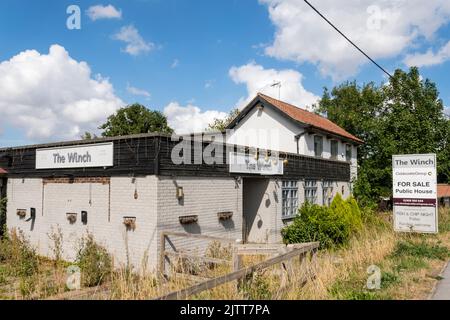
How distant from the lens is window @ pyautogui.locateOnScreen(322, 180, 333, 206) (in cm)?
1953

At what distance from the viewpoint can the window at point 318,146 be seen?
888 inches

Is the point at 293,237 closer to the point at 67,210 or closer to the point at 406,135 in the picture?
the point at 67,210

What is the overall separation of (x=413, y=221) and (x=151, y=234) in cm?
979

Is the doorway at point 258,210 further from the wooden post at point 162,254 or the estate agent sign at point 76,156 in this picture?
the estate agent sign at point 76,156

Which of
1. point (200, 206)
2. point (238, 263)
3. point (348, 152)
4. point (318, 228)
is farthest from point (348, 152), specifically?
point (238, 263)

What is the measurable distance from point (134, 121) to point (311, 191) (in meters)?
31.4

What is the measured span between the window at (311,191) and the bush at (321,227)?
2016 mm

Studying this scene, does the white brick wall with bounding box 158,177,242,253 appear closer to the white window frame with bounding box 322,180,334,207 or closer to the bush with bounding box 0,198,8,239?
the bush with bounding box 0,198,8,239

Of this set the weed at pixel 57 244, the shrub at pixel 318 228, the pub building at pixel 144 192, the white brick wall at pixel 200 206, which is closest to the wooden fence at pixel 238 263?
the white brick wall at pixel 200 206

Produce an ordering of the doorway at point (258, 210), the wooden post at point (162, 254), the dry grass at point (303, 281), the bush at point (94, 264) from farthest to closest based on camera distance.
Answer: the doorway at point (258, 210)
the wooden post at point (162, 254)
the bush at point (94, 264)
the dry grass at point (303, 281)

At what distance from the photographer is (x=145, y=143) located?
992cm

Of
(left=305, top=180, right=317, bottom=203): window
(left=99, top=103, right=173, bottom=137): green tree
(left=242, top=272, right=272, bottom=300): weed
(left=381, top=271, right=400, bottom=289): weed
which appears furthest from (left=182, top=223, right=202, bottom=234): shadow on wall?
(left=99, top=103, right=173, bottom=137): green tree

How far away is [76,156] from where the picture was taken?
11383mm

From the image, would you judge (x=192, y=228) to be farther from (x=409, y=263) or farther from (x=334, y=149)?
(x=334, y=149)
